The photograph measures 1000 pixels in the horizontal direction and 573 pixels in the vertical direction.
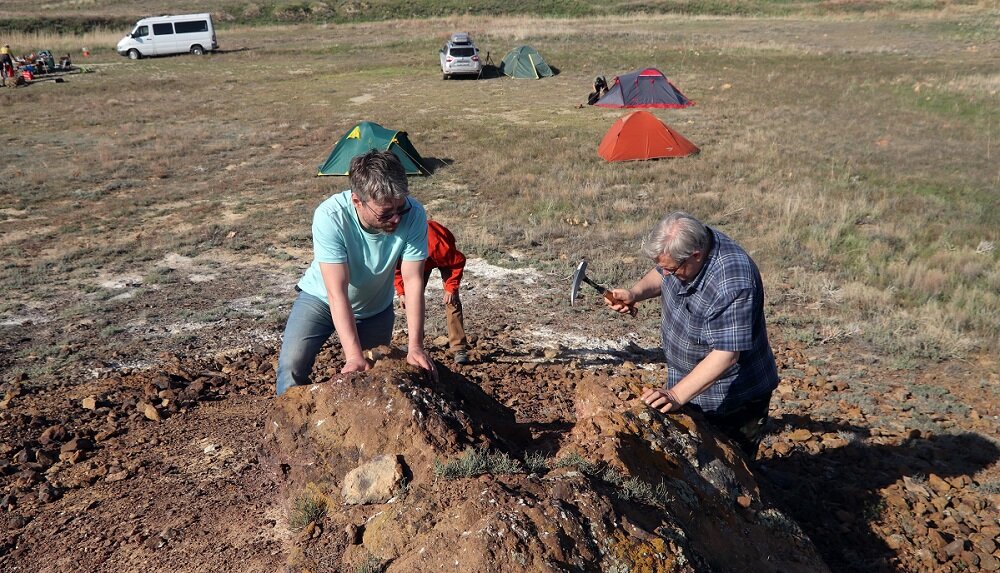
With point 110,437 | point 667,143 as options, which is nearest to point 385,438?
point 110,437

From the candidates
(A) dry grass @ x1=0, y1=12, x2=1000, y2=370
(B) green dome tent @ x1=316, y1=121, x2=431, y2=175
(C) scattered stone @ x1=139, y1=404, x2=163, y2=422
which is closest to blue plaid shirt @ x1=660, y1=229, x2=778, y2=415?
(C) scattered stone @ x1=139, y1=404, x2=163, y2=422

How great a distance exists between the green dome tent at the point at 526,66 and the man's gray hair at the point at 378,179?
25082mm

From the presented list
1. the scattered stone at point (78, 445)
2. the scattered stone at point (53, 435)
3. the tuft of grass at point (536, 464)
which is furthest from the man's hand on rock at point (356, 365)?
the scattered stone at point (53, 435)

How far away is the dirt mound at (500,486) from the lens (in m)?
2.60

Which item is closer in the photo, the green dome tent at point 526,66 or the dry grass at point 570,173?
the dry grass at point 570,173

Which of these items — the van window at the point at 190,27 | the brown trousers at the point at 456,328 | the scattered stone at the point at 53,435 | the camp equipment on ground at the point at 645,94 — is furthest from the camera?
the van window at the point at 190,27

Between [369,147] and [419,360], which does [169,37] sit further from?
[419,360]

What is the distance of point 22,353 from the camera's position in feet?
20.9

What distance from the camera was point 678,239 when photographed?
3340 mm

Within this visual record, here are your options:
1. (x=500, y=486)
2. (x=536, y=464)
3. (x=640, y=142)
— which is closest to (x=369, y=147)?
(x=640, y=142)

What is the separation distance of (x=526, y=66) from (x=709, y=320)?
25385 mm

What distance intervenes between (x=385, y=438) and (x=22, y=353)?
449 centimetres

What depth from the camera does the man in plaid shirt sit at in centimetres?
340

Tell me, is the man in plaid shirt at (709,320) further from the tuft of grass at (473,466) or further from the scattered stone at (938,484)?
the scattered stone at (938,484)
